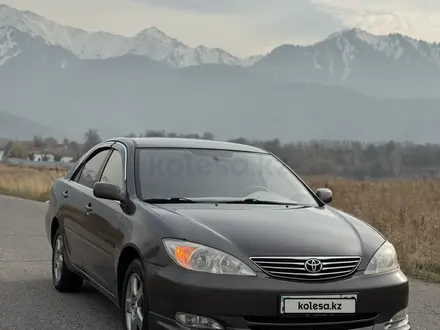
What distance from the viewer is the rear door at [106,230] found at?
509cm

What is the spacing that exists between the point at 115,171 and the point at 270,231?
1.87 m

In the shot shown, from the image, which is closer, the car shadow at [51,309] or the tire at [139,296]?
the tire at [139,296]

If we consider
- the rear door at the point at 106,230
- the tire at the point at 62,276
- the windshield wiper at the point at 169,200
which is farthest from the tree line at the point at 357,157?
the windshield wiper at the point at 169,200

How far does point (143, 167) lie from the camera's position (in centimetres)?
553

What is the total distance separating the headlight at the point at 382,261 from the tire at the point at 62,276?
3.28 meters

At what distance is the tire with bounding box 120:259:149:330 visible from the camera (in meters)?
4.45

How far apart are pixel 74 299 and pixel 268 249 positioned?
298 cm

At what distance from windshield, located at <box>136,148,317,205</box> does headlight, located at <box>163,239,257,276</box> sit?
0.94m

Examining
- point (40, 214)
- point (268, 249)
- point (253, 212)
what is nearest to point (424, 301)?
point (253, 212)

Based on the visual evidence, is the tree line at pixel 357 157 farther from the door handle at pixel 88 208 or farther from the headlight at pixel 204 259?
the headlight at pixel 204 259

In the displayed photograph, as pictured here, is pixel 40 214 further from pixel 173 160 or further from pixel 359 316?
pixel 359 316

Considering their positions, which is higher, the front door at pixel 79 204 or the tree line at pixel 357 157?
the front door at pixel 79 204

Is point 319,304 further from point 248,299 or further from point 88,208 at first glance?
point 88,208

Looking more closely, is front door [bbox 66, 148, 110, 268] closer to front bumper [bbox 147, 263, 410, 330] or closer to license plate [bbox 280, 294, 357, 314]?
front bumper [bbox 147, 263, 410, 330]
